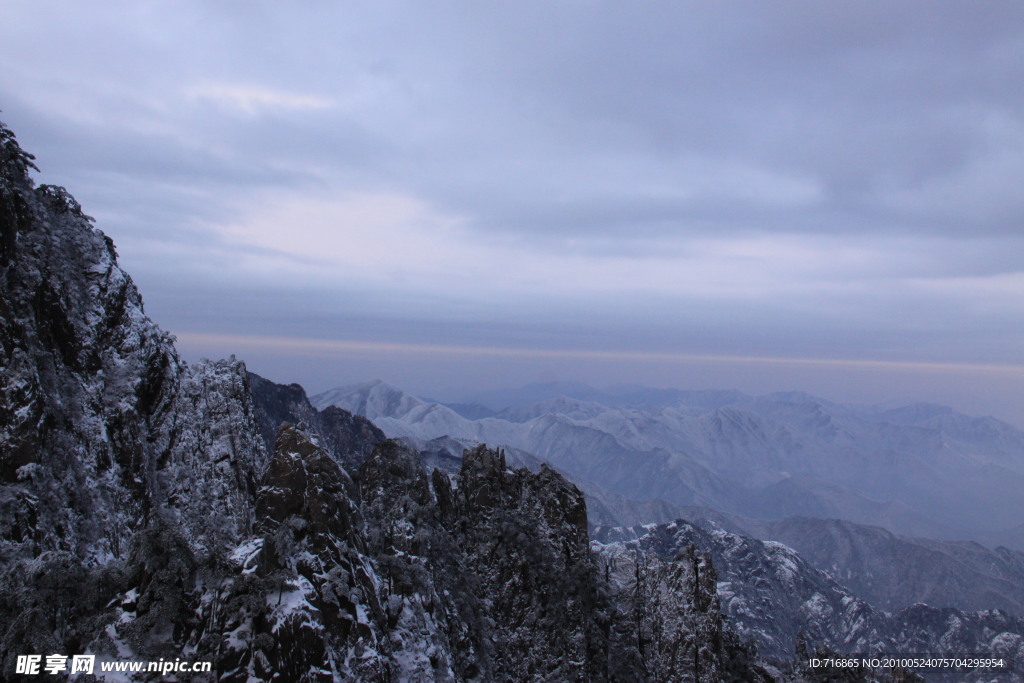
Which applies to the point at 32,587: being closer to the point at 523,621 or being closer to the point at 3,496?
the point at 3,496

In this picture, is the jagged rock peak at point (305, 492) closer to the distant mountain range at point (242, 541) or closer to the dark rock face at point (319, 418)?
the distant mountain range at point (242, 541)

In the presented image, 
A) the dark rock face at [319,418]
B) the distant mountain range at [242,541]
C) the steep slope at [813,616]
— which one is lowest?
the steep slope at [813,616]

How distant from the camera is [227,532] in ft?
91.8

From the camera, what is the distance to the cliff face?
17.2 m

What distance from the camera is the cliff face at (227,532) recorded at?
1719 centimetres

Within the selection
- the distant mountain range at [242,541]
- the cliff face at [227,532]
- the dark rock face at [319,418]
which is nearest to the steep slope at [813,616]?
the dark rock face at [319,418]

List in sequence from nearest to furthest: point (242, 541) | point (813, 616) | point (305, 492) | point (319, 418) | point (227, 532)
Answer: point (242, 541) < point (305, 492) < point (227, 532) < point (319, 418) < point (813, 616)

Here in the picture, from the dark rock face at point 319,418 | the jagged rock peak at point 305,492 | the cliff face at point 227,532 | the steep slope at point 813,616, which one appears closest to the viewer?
the cliff face at point 227,532

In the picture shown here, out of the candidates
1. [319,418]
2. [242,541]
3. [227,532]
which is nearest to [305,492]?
[242,541]

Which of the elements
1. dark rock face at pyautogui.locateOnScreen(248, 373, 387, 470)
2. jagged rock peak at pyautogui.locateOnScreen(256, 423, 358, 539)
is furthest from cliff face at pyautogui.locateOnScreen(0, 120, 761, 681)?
dark rock face at pyautogui.locateOnScreen(248, 373, 387, 470)

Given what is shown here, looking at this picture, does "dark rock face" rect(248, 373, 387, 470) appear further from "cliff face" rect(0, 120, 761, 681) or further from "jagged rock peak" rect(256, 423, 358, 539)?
"jagged rock peak" rect(256, 423, 358, 539)

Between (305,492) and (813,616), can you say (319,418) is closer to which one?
(305,492)

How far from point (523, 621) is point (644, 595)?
13.7 meters

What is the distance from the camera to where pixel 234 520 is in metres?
37.8
